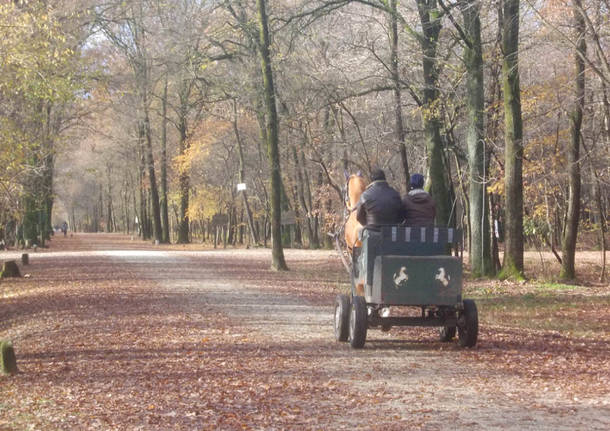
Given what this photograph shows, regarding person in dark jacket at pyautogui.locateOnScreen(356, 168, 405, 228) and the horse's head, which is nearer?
person in dark jacket at pyautogui.locateOnScreen(356, 168, 405, 228)

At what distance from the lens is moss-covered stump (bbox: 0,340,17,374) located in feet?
31.8

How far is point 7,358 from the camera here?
9781 millimetres

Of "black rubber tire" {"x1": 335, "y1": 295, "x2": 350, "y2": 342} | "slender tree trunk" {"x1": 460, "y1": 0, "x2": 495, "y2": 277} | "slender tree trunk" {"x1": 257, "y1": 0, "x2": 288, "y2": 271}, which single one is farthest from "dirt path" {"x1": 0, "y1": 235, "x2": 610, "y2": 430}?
"slender tree trunk" {"x1": 257, "y1": 0, "x2": 288, "y2": 271}

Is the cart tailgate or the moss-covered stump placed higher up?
the cart tailgate

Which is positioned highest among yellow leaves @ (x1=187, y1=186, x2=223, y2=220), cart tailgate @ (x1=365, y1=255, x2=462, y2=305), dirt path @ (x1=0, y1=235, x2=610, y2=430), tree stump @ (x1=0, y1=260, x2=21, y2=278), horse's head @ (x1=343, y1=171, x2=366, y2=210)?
yellow leaves @ (x1=187, y1=186, x2=223, y2=220)

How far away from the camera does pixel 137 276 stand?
24.5m

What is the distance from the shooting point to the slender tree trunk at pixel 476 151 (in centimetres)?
2183

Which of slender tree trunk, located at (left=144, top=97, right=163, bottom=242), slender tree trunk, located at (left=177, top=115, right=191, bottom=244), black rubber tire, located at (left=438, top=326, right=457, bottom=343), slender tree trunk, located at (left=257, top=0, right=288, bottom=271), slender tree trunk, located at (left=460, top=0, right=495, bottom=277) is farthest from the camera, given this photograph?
slender tree trunk, located at (left=144, top=97, right=163, bottom=242)

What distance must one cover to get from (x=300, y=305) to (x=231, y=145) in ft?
122

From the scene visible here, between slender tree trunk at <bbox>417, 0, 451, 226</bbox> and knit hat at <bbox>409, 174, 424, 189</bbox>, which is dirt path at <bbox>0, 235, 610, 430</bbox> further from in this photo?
slender tree trunk at <bbox>417, 0, 451, 226</bbox>

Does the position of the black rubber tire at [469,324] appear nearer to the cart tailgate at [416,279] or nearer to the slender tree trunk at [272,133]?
the cart tailgate at [416,279]

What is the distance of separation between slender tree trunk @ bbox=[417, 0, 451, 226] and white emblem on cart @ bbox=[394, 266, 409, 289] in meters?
13.8

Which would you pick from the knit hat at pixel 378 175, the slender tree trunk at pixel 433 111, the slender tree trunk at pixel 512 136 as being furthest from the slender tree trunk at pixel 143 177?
the knit hat at pixel 378 175

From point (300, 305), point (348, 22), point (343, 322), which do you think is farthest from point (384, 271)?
point (348, 22)
